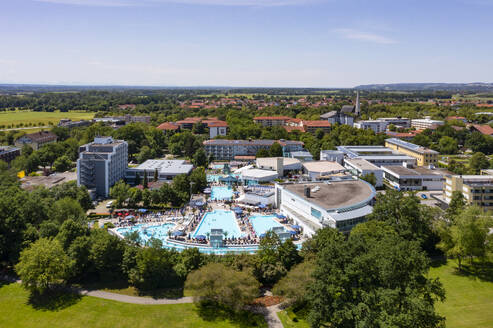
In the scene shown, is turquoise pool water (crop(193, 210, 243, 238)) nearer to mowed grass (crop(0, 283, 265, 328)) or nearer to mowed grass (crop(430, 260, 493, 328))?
mowed grass (crop(0, 283, 265, 328))

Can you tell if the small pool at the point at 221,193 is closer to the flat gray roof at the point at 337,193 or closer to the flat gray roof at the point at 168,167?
the flat gray roof at the point at 168,167

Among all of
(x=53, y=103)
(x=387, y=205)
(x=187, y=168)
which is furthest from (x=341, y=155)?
(x=53, y=103)

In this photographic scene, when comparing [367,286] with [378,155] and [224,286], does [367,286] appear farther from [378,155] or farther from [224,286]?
[378,155]

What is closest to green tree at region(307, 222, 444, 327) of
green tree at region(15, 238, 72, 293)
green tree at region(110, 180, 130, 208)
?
green tree at region(15, 238, 72, 293)

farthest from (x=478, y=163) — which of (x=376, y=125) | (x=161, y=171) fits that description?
(x=161, y=171)

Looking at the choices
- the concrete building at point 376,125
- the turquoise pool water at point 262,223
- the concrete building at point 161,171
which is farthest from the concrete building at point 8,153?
the concrete building at point 376,125

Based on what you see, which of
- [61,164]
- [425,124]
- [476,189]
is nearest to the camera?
[476,189]

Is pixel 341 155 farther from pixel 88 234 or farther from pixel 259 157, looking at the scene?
pixel 88 234
